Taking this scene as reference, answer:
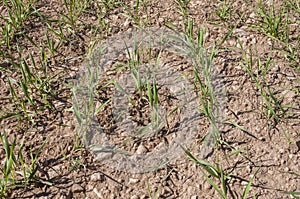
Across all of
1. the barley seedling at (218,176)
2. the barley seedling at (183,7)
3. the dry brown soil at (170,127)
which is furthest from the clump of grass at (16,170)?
the barley seedling at (183,7)

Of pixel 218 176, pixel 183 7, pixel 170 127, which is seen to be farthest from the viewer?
pixel 183 7

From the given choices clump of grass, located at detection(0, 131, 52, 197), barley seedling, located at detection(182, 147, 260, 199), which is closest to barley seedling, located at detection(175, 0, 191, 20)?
barley seedling, located at detection(182, 147, 260, 199)

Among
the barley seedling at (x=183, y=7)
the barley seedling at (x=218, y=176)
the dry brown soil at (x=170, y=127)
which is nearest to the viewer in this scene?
the barley seedling at (x=218, y=176)

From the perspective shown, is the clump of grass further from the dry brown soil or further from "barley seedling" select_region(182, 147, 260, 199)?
"barley seedling" select_region(182, 147, 260, 199)

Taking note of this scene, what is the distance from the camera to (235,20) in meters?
2.54

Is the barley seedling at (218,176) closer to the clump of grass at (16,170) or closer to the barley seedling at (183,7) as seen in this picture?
the clump of grass at (16,170)

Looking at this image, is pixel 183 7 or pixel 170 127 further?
pixel 183 7

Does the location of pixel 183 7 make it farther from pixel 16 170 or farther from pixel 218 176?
pixel 16 170

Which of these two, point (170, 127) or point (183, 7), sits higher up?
point (183, 7)

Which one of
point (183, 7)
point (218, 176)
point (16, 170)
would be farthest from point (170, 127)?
point (183, 7)

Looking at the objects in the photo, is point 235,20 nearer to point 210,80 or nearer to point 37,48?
point 210,80

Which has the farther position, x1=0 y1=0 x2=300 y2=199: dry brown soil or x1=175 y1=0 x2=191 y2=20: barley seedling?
x1=175 y1=0 x2=191 y2=20: barley seedling

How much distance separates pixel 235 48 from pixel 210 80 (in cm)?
31

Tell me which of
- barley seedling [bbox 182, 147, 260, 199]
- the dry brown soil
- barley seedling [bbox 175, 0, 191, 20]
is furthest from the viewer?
barley seedling [bbox 175, 0, 191, 20]
